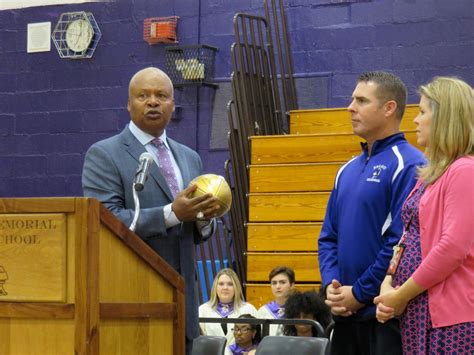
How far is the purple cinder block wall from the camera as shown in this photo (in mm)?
7734

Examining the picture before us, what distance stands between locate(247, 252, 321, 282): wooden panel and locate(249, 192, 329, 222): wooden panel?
0.99ft

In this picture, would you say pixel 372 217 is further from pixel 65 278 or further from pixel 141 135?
pixel 65 278

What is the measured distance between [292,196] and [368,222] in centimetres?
391

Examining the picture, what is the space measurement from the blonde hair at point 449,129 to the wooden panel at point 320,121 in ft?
14.8

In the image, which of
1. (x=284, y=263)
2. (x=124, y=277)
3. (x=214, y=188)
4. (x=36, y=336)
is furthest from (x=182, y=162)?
(x=284, y=263)

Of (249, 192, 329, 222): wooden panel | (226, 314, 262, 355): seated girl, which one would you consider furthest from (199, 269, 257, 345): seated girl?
(249, 192, 329, 222): wooden panel

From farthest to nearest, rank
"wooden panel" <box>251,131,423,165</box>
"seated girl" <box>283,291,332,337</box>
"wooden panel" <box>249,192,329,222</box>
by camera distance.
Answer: "wooden panel" <box>251,131,423,165</box>, "wooden panel" <box>249,192,329,222</box>, "seated girl" <box>283,291,332,337</box>

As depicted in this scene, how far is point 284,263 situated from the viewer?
23.7 feet

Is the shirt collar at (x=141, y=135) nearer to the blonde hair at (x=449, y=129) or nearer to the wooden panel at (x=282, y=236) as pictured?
the blonde hair at (x=449, y=129)

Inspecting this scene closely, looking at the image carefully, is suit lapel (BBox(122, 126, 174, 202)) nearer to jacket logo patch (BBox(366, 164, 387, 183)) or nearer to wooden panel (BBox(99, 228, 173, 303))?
wooden panel (BBox(99, 228, 173, 303))

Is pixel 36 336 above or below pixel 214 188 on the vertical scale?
below

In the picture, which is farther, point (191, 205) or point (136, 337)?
point (191, 205)

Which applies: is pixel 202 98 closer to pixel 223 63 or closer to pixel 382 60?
pixel 223 63

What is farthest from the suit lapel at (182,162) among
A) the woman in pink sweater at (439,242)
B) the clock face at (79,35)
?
the clock face at (79,35)
